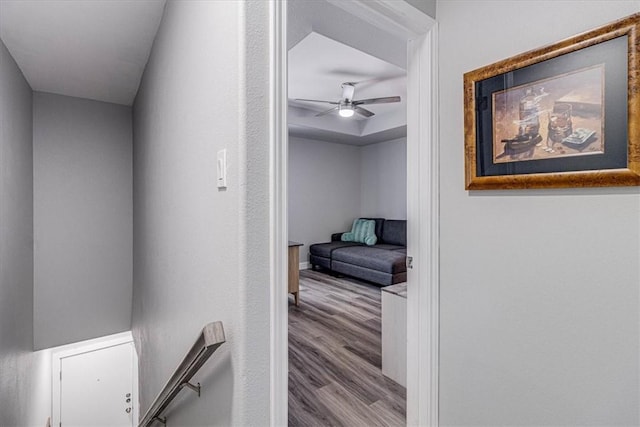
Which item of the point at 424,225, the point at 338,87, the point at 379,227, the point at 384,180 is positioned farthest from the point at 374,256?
the point at 424,225

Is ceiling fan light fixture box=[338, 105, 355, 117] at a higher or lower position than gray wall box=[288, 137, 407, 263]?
higher

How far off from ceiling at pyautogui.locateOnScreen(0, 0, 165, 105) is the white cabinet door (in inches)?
114

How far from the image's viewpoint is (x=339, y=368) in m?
2.48

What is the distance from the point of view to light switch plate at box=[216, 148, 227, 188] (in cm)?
104

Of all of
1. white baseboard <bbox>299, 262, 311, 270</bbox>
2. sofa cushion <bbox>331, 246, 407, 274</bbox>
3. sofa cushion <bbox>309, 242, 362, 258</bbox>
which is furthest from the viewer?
white baseboard <bbox>299, 262, 311, 270</bbox>

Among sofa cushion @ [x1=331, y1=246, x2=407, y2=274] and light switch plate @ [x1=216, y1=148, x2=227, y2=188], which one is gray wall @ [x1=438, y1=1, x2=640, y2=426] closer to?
light switch plate @ [x1=216, y1=148, x2=227, y2=188]

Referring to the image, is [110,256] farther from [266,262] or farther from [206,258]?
[266,262]

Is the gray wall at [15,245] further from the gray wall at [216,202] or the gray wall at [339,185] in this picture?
the gray wall at [339,185]

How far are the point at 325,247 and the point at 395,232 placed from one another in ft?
3.93

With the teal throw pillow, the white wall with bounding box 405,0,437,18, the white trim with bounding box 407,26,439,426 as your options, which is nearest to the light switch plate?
the white trim with bounding box 407,26,439,426

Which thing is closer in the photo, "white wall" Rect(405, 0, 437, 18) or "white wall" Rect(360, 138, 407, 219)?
"white wall" Rect(405, 0, 437, 18)

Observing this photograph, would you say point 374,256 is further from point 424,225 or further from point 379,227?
point 424,225

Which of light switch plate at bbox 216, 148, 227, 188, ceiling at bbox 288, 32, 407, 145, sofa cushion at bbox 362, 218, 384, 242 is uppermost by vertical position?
ceiling at bbox 288, 32, 407, 145

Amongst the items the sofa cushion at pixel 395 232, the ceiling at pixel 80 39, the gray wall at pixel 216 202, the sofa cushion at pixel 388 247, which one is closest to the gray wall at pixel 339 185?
the sofa cushion at pixel 395 232
